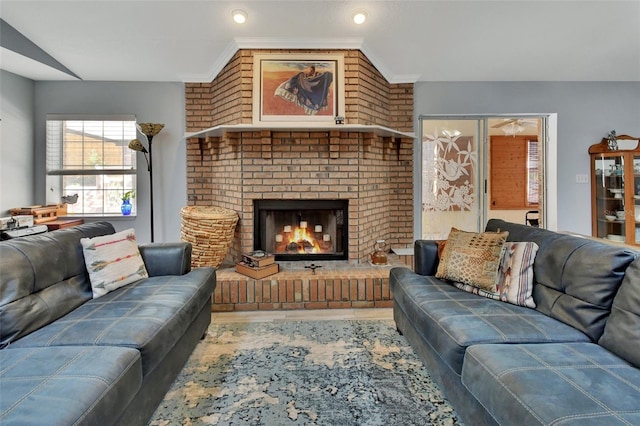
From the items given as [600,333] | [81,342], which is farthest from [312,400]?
[600,333]

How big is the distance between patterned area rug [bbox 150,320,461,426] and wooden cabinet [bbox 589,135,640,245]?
3.55 meters

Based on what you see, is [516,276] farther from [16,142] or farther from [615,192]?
[16,142]

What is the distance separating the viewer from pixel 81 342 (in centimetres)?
143

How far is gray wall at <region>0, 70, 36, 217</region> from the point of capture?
12.0ft

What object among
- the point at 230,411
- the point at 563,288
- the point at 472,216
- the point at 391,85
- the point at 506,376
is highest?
the point at 391,85

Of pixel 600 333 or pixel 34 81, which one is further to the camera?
pixel 34 81

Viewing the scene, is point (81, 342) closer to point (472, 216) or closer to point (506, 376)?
point (506, 376)

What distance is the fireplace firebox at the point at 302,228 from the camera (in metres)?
3.58

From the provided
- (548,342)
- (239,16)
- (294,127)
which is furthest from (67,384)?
(239,16)

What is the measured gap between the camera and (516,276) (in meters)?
1.94

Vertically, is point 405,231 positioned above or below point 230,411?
above

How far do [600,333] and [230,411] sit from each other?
168cm

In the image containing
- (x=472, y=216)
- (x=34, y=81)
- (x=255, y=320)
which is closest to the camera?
(x=255, y=320)

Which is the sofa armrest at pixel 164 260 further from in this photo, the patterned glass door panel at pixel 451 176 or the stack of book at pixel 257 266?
the patterned glass door panel at pixel 451 176
